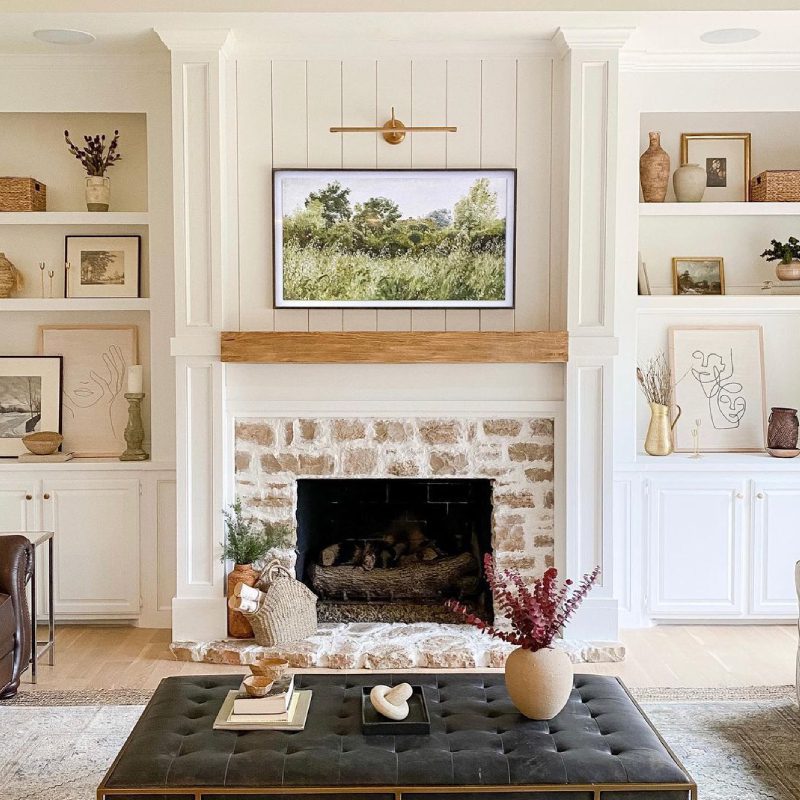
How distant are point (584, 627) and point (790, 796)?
138 centimetres

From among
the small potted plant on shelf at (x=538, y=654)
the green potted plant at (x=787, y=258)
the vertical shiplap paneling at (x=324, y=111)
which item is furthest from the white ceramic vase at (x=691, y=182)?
the small potted plant on shelf at (x=538, y=654)

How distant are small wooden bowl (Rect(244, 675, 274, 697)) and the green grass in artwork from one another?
2052 millimetres

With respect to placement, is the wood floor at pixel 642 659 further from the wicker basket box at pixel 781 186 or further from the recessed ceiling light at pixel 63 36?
the recessed ceiling light at pixel 63 36

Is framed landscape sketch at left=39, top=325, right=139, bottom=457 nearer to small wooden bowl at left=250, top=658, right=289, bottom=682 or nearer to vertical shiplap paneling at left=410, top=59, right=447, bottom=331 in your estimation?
vertical shiplap paneling at left=410, top=59, right=447, bottom=331

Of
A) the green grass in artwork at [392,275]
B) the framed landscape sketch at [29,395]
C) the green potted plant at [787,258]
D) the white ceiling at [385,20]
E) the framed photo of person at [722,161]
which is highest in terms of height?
the white ceiling at [385,20]

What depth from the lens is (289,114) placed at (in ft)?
13.7

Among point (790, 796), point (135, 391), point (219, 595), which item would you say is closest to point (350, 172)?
point (135, 391)

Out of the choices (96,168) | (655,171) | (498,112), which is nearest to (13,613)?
(96,168)

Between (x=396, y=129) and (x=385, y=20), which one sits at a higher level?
(x=385, y=20)

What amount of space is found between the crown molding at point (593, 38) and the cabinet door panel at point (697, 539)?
80.2 inches

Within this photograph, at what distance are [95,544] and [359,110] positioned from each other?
244 centimetres

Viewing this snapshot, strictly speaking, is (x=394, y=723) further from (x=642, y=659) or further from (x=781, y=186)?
(x=781, y=186)

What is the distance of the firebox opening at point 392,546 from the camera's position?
4445 millimetres

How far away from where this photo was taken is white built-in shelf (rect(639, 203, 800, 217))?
4.48 m
